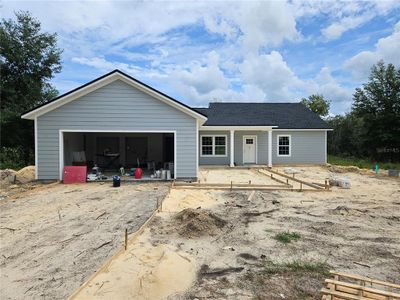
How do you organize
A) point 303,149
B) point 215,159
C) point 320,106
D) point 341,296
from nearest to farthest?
point 341,296 < point 215,159 < point 303,149 < point 320,106

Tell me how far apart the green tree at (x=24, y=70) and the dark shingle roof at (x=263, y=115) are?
12741 millimetres

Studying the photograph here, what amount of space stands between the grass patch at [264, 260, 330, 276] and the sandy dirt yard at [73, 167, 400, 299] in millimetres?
14

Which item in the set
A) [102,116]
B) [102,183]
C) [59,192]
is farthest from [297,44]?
[59,192]

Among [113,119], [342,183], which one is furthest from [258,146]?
[113,119]

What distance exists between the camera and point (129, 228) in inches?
246

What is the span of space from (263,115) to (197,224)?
1825 cm

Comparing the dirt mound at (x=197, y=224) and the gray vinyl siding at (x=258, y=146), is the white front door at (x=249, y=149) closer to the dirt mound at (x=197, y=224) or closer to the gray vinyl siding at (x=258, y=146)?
the gray vinyl siding at (x=258, y=146)

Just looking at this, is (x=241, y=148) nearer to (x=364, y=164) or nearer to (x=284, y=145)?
(x=284, y=145)

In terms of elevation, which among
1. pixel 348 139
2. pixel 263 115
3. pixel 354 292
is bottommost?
pixel 354 292

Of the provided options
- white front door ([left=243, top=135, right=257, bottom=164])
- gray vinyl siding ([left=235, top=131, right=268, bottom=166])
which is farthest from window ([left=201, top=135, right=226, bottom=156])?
white front door ([left=243, top=135, right=257, bottom=164])

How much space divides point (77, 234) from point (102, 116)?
8.02 metres

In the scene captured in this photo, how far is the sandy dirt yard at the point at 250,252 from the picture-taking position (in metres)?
3.73

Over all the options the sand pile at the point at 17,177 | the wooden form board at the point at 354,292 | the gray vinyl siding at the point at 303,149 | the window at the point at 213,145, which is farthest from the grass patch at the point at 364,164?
the sand pile at the point at 17,177

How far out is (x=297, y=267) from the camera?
14.3ft
